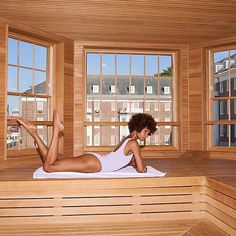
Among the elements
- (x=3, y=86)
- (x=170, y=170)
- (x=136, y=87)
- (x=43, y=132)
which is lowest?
(x=170, y=170)

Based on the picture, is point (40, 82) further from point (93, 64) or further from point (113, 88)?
point (113, 88)

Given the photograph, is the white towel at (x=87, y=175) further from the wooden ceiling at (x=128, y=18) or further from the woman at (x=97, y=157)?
the wooden ceiling at (x=128, y=18)

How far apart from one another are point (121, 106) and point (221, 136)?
5.07 feet

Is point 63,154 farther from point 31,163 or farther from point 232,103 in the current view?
point 232,103

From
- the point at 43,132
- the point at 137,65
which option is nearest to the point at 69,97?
the point at 43,132

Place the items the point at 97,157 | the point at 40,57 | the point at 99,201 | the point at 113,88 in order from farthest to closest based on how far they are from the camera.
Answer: the point at 113,88 → the point at 40,57 → the point at 97,157 → the point at 99,201

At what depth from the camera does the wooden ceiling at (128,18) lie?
362cm

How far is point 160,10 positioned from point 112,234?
2.40 meters

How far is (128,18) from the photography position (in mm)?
4016

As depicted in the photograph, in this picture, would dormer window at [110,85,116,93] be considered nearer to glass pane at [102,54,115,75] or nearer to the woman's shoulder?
glass pane at [102,54,115,75]

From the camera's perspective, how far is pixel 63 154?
4777 millimetres

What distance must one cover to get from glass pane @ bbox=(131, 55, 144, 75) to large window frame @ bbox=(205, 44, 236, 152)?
98 cm

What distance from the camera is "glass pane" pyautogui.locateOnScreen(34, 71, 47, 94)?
15.2 ft

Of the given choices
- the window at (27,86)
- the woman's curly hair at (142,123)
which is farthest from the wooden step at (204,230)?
the window at (27,86)
